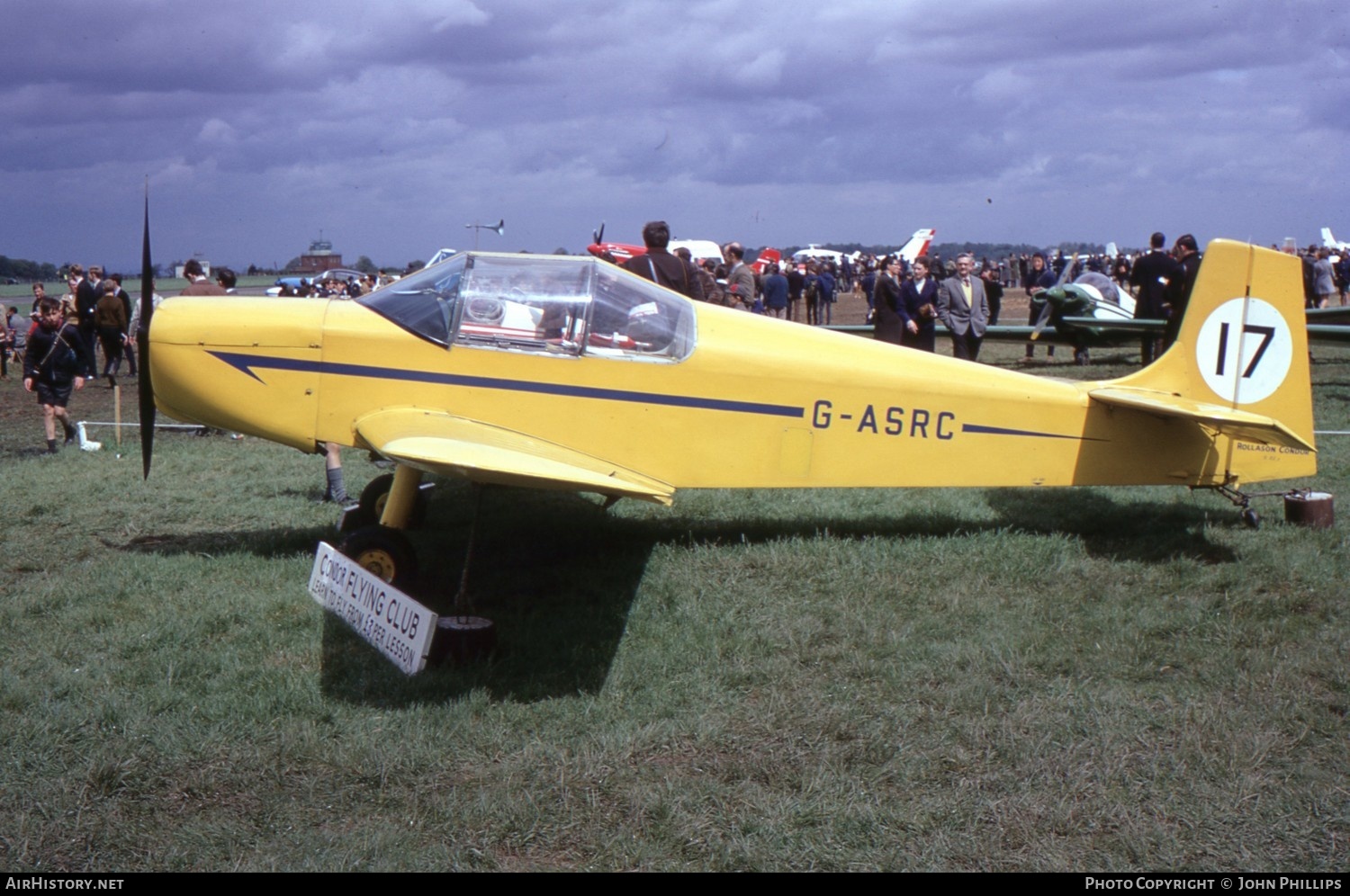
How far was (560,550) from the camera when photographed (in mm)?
6531

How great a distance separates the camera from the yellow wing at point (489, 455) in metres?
4.28

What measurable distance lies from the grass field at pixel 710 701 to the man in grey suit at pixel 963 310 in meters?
4.94

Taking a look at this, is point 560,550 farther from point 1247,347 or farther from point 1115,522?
point 1247,347

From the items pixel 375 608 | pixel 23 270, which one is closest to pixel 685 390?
pixel 375 608

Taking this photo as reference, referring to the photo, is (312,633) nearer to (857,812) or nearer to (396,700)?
(396,700)

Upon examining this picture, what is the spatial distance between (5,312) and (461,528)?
743 inches

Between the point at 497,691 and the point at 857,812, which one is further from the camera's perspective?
the point at 497,691

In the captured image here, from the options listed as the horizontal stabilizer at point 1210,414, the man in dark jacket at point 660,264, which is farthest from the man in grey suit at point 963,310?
the horizontal stabilizer at point 1210,414

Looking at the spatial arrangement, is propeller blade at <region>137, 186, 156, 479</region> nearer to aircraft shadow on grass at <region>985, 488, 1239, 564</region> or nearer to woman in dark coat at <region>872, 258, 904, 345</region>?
aircraft shadow on grass at <region>985, 488, 1239, 564</region>

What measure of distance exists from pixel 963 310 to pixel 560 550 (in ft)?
22.6

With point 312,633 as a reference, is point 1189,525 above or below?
above
